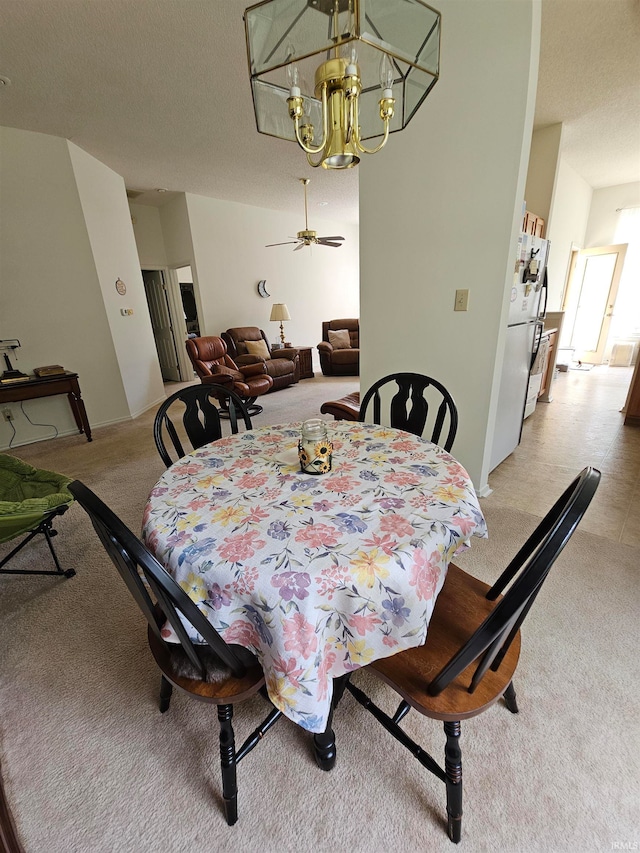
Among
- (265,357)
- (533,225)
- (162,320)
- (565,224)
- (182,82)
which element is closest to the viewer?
(182,82)

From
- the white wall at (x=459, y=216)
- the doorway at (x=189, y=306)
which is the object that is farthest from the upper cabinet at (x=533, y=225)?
the doorway at (x=189, y=306)

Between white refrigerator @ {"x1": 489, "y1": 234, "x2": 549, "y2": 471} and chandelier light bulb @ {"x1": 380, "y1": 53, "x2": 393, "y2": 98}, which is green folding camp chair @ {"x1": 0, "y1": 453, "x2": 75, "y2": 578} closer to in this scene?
chandelier light bulb @ {"x1": 380, "y1": 53, "x2": 393, "y2": 98}

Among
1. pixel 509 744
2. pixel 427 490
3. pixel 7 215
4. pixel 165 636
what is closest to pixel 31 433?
pixel 7 215

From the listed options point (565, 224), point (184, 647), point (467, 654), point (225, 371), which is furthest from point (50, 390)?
point (565, 224)

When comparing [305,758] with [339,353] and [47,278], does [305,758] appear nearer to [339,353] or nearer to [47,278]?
[47,278]

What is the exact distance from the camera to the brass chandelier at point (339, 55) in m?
0.94

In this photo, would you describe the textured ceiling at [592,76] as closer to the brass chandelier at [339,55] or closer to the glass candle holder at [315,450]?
the brass chandelier at [339,55]

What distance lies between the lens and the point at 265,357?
5781 mm

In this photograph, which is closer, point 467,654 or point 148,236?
point 467,654

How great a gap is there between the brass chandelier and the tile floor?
2190 mm

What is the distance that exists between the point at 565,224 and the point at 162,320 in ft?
22.1

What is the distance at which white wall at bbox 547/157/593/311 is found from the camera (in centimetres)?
480

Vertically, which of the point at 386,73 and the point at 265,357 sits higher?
the point at 386,73

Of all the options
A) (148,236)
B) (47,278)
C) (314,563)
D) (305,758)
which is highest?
(148,236)
